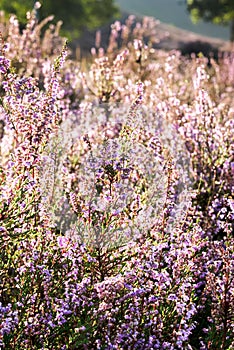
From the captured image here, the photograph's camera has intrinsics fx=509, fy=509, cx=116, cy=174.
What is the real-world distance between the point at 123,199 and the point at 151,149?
71 cm

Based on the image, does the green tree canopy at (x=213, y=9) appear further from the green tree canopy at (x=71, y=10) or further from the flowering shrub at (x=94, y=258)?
the flowering shrub at (x=94, y=258)

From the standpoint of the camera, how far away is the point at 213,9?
2330 centimetres

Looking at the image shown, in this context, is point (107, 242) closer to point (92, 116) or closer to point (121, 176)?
point (121, 176)

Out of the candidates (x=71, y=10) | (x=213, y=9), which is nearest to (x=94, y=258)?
(x=71, y=10)

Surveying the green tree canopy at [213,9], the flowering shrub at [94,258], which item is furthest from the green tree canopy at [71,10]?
the flowering shrub at [94,258]

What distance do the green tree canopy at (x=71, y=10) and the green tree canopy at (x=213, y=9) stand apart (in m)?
4.58

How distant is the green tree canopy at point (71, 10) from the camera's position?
1773 cm

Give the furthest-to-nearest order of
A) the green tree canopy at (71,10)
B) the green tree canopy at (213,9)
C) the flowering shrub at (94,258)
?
the green tree canopy at (213,9) < the green tree canopy at (71,10) < the flowering shrub at (94,258)

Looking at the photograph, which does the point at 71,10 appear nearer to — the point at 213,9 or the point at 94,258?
the point at 213,9

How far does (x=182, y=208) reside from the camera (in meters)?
3.19

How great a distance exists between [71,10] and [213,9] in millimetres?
7244

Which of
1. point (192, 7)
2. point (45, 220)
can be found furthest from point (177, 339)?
point (192, 7)

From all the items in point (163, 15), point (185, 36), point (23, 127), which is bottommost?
point (23, 127)

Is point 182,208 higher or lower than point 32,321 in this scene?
higher
